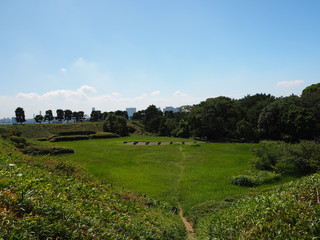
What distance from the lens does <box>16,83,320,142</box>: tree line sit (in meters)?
41.3

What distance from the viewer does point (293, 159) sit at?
1884 cm

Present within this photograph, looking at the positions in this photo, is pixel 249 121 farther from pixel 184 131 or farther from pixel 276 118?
pixel 184 131

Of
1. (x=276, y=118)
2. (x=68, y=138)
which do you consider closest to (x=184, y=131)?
(x=276, y=118)

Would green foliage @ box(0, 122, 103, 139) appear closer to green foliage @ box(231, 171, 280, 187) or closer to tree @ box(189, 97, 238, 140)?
tree @ box(189, 97, 238, 140)

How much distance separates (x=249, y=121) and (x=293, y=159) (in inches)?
1473

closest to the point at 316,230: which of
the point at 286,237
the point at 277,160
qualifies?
the point at 286,237

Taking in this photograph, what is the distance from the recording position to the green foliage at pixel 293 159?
59.3 ft

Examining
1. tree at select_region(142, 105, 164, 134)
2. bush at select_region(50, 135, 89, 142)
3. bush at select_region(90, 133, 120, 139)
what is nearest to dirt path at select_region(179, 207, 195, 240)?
bush at select_region(50, 135, 89, 142)

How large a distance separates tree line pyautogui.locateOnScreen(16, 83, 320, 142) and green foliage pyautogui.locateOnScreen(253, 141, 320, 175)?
24082 millimetres

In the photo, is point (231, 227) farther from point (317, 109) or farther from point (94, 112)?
point (94, 112)

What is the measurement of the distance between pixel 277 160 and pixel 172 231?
16195 mm

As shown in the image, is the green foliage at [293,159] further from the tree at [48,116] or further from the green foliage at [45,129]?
the tree at [48,116]

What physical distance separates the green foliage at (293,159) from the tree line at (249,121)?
24.1 m

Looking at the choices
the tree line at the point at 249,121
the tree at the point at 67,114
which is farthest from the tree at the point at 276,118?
the tree at the point at 67,114
